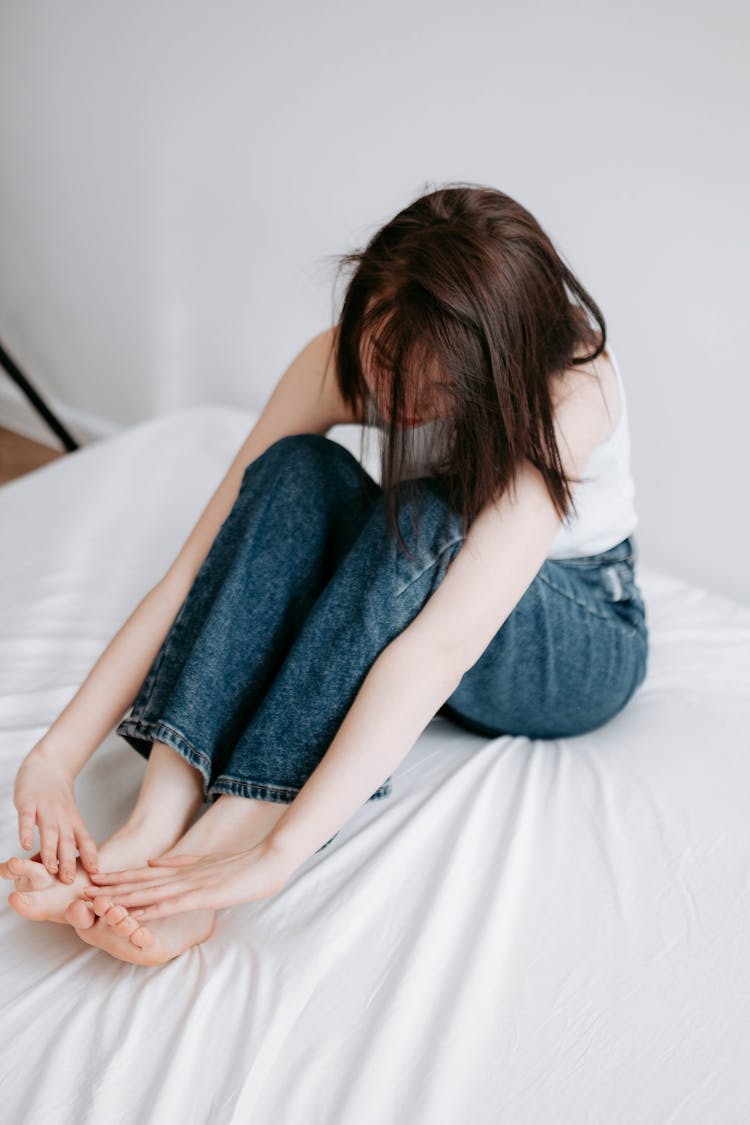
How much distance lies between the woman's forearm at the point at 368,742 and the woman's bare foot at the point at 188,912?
0.06 m

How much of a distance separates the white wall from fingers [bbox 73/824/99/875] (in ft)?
3.26

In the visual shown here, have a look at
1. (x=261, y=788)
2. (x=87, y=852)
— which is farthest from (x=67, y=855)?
(x=261, y=788)

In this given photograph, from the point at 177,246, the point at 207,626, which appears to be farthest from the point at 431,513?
the point at 177,246

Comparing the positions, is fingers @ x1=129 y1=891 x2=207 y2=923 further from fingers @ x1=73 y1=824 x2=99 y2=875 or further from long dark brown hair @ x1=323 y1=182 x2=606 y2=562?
long dark brown hair @ x1=323 y1=182 x2=606 y2=562

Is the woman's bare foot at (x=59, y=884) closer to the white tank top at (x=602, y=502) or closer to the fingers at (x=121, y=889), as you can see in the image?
the fingers at (x=121, y=889)

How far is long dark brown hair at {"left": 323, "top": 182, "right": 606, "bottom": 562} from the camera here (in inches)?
32.1

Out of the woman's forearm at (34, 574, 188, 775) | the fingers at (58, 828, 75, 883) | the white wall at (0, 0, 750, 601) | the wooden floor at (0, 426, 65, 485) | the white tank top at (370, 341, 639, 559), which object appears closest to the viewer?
the fingers at (58, 828, 75, 883)

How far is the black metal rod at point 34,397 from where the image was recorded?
2.00 meters

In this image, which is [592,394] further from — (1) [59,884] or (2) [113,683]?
(1) [59,884]

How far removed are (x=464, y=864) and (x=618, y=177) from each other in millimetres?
921

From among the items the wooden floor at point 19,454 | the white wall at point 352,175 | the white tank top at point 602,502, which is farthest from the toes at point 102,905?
the wooden floor at point 19,454

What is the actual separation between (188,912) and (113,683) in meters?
0.23

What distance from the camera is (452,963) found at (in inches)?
31.2

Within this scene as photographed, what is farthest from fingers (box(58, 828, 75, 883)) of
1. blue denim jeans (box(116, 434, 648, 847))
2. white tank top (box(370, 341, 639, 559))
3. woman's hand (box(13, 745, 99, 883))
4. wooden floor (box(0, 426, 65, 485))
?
wooden floor (box(0, 426, 65, 485))
